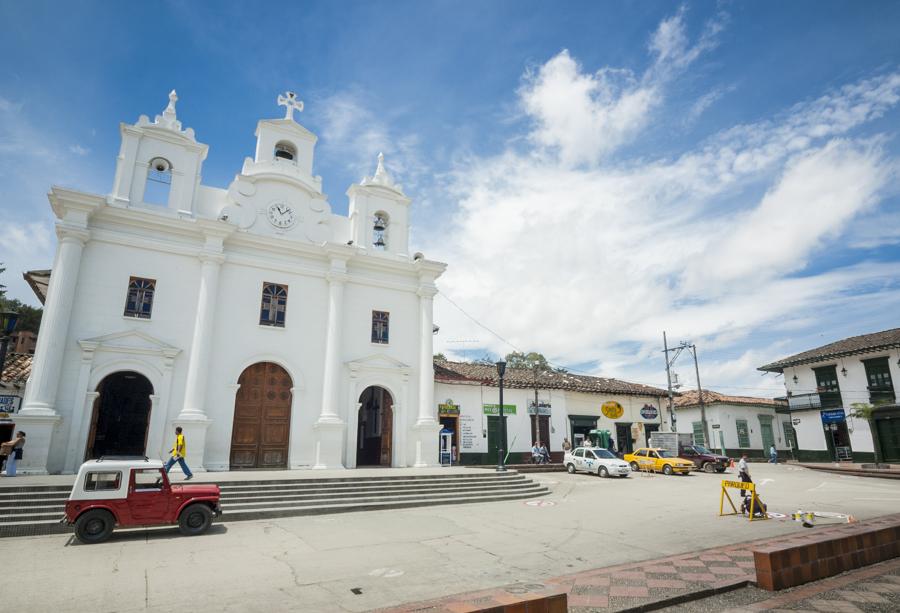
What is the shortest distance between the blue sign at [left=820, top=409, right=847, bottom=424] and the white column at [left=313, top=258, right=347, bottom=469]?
29329 millimetres

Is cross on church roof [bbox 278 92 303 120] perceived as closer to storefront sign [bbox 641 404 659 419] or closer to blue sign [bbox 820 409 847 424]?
storefront sign [bbox 641 404 659 419]

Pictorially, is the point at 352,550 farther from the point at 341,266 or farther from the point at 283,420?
the point at 341,266

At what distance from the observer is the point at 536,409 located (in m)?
25.5

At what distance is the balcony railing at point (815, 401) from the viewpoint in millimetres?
29641

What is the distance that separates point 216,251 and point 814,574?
17.0 metres

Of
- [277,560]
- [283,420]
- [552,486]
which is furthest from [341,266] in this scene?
[277,560]

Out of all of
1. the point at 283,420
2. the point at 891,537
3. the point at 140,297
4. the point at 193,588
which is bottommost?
the point at 193,588

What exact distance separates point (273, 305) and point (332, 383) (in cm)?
352

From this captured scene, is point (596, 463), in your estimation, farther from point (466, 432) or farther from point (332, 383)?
point (332, 383)

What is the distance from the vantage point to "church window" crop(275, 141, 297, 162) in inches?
769

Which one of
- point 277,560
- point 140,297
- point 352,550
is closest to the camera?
point 277,560

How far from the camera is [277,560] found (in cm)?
742

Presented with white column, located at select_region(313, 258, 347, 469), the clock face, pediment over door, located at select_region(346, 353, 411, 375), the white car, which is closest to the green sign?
the white car

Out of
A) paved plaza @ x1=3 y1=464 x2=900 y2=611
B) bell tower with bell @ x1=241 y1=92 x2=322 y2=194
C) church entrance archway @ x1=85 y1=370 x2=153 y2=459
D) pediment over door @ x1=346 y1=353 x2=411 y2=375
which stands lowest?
paved plaza @ x1=3 y1=464 x2=900 y2=611
